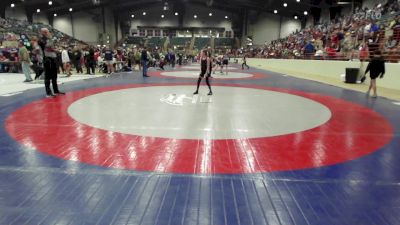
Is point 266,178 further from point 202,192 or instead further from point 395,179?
point 395,179

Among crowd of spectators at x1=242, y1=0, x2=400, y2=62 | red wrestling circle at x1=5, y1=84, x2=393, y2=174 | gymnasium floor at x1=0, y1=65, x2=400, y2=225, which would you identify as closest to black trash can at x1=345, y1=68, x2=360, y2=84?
crowd of spectators at x1=242, y1=0, x2=400, y2=62

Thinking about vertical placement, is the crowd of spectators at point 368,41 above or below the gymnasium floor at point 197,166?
above

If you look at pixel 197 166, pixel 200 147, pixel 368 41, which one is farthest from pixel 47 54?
pixel 368 41

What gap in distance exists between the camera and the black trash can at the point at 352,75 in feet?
43.6

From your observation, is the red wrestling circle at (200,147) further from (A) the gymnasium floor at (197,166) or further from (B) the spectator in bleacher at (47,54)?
(B) the spectator in bleacher at (47,54)

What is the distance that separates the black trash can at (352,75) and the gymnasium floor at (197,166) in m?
7.32

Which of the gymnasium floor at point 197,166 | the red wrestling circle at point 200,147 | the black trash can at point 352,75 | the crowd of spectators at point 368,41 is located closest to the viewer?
the gymnasium floor at point 197,166

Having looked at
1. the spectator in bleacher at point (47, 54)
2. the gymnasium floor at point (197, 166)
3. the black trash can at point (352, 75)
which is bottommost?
the gymnasium floor at point (197, 166)

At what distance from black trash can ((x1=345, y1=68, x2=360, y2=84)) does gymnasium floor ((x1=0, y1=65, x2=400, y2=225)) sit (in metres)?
7.32

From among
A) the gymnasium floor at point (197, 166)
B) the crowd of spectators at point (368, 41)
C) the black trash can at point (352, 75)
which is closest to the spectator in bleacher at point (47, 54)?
the gymnasium floor at point (197, 166)

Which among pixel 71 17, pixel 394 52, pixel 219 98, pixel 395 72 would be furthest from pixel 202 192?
pixel 71 17

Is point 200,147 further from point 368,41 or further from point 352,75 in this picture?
point 368,41

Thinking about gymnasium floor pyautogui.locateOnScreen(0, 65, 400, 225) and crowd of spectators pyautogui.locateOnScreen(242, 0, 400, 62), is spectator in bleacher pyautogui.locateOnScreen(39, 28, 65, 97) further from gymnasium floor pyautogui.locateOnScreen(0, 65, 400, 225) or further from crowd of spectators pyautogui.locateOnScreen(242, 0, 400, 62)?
crowd of spectators pyautogui.locateOnScreen(242, 0, 400, 62)

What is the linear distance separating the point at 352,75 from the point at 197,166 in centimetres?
1210
